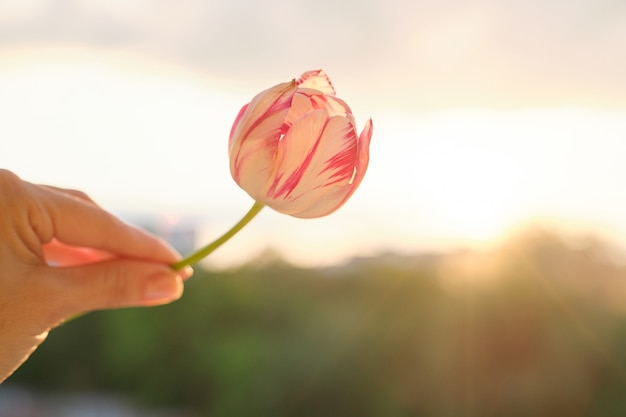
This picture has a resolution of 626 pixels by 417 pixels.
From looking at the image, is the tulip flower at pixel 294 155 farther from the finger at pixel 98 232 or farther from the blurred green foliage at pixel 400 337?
the blurred green foliage at pixel 400 337

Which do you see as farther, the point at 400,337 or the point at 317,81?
the point at 400,337

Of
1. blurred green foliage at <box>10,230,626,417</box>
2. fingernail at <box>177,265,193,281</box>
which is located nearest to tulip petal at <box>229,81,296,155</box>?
fingernail at <box>177,265,193,281</box>

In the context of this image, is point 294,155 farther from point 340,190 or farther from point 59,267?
point 59,267

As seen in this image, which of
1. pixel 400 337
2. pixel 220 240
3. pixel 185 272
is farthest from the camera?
pixel 400 337

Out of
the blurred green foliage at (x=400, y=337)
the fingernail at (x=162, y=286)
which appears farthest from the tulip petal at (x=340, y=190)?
the blurred green foliage at (x=400, y=337)

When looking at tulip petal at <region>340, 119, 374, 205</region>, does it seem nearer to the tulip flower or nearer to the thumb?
the tulip flower

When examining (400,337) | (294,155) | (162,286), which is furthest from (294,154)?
(400,337)
